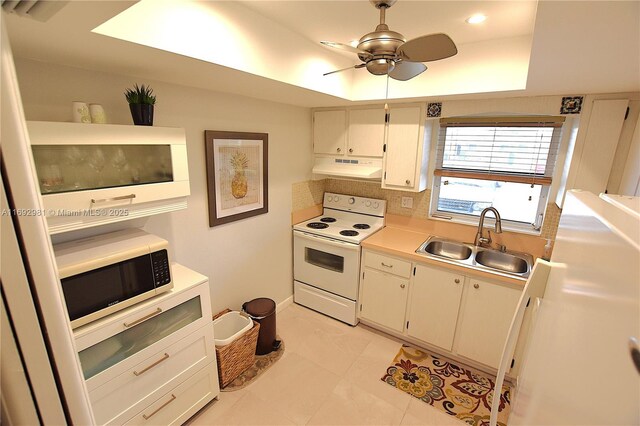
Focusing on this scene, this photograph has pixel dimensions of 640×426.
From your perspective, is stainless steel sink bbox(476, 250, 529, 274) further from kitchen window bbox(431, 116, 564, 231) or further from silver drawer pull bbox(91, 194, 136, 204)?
silver drawer pull bbox(91, 194, 136, 204)

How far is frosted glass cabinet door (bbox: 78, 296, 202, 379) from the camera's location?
1.38 meters

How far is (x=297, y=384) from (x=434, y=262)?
4.70 feet

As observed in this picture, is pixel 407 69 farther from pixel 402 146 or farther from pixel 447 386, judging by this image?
pixel 447 386

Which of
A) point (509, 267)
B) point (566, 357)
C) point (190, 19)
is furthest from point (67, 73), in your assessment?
point (509, 267)

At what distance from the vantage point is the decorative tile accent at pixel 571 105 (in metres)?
2.01

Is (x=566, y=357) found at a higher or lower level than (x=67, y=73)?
lower

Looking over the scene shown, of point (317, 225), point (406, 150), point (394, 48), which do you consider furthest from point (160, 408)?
point (406, 150)

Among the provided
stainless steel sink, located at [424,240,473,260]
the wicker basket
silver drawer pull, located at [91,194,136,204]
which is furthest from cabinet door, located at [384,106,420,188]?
silver drawer pull, located at [91,194,136,204]

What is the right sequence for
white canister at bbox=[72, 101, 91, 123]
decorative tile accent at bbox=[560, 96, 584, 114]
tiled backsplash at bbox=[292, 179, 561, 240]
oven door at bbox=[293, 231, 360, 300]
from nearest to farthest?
white canister at bbox=[72, 101, 91, 123]
decorative tile accent at bbox=[560, 96, 584, 114]
oven door at bbox=[293, 231, 360, 300]
tiled backsplash at bbox=[292, 179, 561, 240]

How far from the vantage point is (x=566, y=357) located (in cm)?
44

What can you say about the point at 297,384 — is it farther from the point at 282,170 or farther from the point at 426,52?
the point at 426,52

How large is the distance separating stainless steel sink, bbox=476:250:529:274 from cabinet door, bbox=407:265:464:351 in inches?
15.7

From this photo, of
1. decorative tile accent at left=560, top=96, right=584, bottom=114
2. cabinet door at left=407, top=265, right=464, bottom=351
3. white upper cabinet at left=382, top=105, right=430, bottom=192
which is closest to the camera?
decorative tile accent at left=560, top=96, right=584, bottom=114

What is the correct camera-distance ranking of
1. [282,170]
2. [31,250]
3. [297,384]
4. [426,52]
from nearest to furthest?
[31,250]
[426,52]
[297,384]
[282,170]
